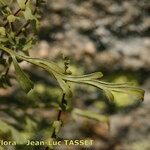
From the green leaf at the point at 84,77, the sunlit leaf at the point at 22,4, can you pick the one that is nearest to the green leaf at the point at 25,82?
the green leaf at the point at 84,77

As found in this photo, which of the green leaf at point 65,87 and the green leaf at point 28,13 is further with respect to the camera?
the green leaf at point 28,13

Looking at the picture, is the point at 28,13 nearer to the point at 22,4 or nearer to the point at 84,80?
the point at 22,4

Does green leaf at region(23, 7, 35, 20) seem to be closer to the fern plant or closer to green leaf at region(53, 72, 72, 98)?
the fern plant

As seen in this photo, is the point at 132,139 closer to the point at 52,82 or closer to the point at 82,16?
the point at 52,82

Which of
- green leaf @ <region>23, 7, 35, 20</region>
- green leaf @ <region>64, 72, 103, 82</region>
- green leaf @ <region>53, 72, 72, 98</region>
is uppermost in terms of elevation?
green leaf @ <region>23, 7, 35, 20</region>

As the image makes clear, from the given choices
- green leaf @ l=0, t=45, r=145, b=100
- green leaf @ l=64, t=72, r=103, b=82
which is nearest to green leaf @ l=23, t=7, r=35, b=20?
green leaf @ l=0, t=45, r=145, b=100

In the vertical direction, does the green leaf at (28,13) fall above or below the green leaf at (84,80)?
above

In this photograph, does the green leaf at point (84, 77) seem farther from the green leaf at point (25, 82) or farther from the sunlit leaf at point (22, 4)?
the sunlit leaf at point (22, 4)

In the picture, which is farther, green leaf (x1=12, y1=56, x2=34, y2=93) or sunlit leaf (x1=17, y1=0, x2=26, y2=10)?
sunlit leaf (x1=17, y1=0, x2=26, y2=10)

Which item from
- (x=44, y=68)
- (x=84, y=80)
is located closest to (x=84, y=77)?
(x=84, y=80)

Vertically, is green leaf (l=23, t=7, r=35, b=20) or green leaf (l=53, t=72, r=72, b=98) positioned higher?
green leaf (l=23, t=7, r=35, b=20)

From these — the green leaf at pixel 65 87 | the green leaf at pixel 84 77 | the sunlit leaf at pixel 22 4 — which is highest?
the sunlit leaf at pixel 22 4

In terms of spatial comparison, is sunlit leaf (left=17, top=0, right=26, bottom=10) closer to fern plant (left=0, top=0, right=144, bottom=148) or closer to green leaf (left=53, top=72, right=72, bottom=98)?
fern plant (left=0, top=0, right=144, bottom=148)
